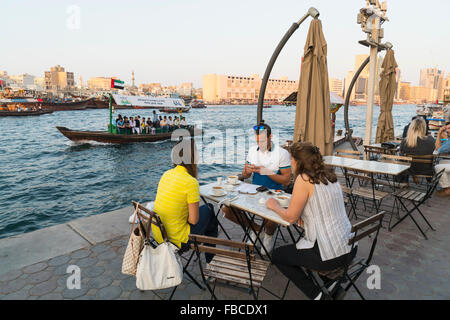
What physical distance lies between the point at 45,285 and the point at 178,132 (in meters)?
21.9

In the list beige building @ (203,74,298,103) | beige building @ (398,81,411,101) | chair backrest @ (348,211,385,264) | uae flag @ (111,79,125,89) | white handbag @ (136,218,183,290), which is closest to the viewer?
chair backrest @ (348,211,385,264)

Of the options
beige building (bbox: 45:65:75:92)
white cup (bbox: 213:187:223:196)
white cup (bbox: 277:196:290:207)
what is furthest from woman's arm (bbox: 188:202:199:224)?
beige building (bbox: 45:65:75:92)

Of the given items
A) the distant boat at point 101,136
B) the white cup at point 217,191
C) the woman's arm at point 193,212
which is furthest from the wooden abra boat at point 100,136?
the woman's arm at point 193,212

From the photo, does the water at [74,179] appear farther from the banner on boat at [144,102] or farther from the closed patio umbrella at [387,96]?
the closed patio umbrella at [387,96]

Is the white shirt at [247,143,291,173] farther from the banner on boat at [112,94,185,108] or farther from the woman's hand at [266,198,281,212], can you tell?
the banner on boat at [112,94,185,108]

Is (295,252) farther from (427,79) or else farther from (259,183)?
(427,79)

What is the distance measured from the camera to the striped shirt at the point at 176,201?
2.65 metres

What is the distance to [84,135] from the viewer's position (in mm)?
20406

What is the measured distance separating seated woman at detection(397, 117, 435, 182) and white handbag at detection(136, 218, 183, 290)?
521cm

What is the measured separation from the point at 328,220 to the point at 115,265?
8.37 feet

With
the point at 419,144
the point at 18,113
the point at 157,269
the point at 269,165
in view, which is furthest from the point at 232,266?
the point at 18,113

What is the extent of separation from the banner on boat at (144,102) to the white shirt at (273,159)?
18076 mm

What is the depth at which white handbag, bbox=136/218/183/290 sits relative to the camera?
2.40 meters

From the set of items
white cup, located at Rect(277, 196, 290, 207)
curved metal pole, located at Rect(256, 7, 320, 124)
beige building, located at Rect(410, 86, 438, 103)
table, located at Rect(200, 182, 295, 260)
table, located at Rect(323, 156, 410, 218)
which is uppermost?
beige building, located at Rect(410, 86, 438, 103)
